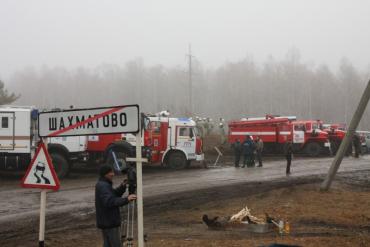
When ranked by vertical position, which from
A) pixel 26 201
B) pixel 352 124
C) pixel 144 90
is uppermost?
pixel 144 90

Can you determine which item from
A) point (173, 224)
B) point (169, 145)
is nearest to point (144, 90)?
point (169, 145)

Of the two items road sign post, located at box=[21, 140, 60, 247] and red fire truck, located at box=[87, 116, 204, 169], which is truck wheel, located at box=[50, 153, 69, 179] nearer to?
red fire truck, located at box=[87, 116, 204, 169]

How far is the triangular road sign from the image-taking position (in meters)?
7.43

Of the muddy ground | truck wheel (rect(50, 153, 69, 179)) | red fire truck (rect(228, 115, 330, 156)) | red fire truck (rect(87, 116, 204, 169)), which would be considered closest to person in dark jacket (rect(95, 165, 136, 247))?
the muddy ground

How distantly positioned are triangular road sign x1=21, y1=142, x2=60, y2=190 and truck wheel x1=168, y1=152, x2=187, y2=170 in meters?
18.8

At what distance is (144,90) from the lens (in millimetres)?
92812

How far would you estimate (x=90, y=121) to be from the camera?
7.09 meters

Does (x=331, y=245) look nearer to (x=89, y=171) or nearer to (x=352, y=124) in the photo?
(x=352, y=124)

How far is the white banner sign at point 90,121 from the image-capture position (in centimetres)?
662

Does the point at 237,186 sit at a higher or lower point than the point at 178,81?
lower

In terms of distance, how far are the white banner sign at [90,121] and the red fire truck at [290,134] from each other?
1166 inches

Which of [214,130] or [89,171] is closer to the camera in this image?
[89,171]

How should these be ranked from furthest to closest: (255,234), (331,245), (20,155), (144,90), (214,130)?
(144,90), (214,130), (20,155), (255,234), (331,245)

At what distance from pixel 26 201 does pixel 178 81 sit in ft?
271
